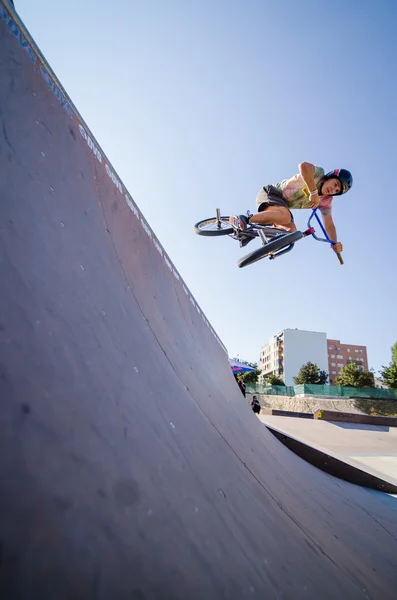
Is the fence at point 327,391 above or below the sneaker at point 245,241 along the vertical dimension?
below

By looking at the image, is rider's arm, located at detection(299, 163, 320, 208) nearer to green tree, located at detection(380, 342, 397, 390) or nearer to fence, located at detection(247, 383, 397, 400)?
fence, located at detection(247, 383, 397, 400)

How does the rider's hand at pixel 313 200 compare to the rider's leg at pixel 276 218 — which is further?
the rider's leg at pixel 276 218

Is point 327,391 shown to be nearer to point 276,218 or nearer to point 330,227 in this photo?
point 330,227

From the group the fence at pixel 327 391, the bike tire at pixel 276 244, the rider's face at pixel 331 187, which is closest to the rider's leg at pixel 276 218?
the bike tire at pixel 276 244

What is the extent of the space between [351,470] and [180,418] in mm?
3210

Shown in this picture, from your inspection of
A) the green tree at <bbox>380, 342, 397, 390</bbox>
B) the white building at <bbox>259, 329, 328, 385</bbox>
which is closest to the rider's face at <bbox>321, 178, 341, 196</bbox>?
the green tree at <bbox>380, 342, 397, 390</bbox>

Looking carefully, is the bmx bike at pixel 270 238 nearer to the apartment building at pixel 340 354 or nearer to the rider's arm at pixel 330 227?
the rider's arm at pixel 330 227

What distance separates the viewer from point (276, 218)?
4.52 metres

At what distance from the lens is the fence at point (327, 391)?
79.5ft

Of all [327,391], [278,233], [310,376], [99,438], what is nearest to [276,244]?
[278,233]

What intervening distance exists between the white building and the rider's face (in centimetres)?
6469

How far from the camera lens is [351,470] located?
3250 millimetres

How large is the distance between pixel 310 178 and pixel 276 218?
75cm

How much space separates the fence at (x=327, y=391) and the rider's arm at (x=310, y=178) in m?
25.3
